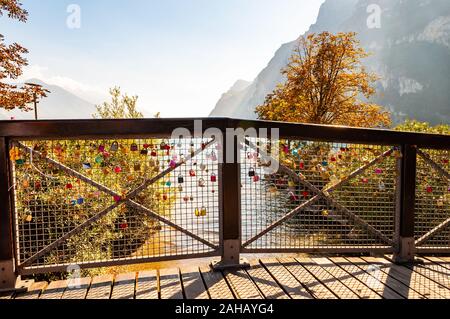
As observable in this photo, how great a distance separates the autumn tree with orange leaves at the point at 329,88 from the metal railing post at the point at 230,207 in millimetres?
14985

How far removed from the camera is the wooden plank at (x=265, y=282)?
2.57m

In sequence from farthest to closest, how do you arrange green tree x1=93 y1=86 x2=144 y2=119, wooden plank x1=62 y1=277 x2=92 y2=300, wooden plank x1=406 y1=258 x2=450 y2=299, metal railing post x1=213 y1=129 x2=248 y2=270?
green tree x1=93 y1=86 x2=144 y2=119, metal railing post x1=213 y1=129 x2=248 y2=270, wooden plank x1=406 y1=258 x2=450 y2=299, wooden plank x1=62 y1=277 x2=92 y2=300

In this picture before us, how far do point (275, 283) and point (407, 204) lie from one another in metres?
1.79

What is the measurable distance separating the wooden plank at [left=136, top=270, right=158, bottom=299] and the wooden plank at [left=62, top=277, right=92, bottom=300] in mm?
440

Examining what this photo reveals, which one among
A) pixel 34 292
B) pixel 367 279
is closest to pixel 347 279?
pixel 367 279

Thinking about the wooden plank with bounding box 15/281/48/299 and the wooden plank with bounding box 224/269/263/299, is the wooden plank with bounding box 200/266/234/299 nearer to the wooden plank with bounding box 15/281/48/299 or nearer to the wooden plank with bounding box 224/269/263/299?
the wooden plank with bounding box 224/269/263/299

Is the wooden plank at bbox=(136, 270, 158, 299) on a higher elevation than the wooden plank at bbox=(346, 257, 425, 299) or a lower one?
higher

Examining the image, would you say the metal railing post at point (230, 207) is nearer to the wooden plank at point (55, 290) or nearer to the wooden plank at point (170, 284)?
the wooden plank at point (170, 284)

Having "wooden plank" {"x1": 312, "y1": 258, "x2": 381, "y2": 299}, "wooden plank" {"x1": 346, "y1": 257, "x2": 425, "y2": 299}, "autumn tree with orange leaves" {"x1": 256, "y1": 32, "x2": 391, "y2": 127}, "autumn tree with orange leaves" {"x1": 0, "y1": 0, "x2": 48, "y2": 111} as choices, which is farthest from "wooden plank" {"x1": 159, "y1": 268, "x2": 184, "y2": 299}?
"autumn tree with orange leaves" {"x1": 256, "y1": 32, "x2": 391, "y2": 127}

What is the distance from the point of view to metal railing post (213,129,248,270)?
3076 millimetres

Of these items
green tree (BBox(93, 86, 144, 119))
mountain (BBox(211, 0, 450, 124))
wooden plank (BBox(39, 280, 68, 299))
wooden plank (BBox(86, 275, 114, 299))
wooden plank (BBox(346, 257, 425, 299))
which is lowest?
wooden plank (BBox(346, 257, 425, 299))

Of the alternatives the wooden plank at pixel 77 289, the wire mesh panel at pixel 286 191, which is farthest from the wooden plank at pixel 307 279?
the wooden plank at pixel 77 289
